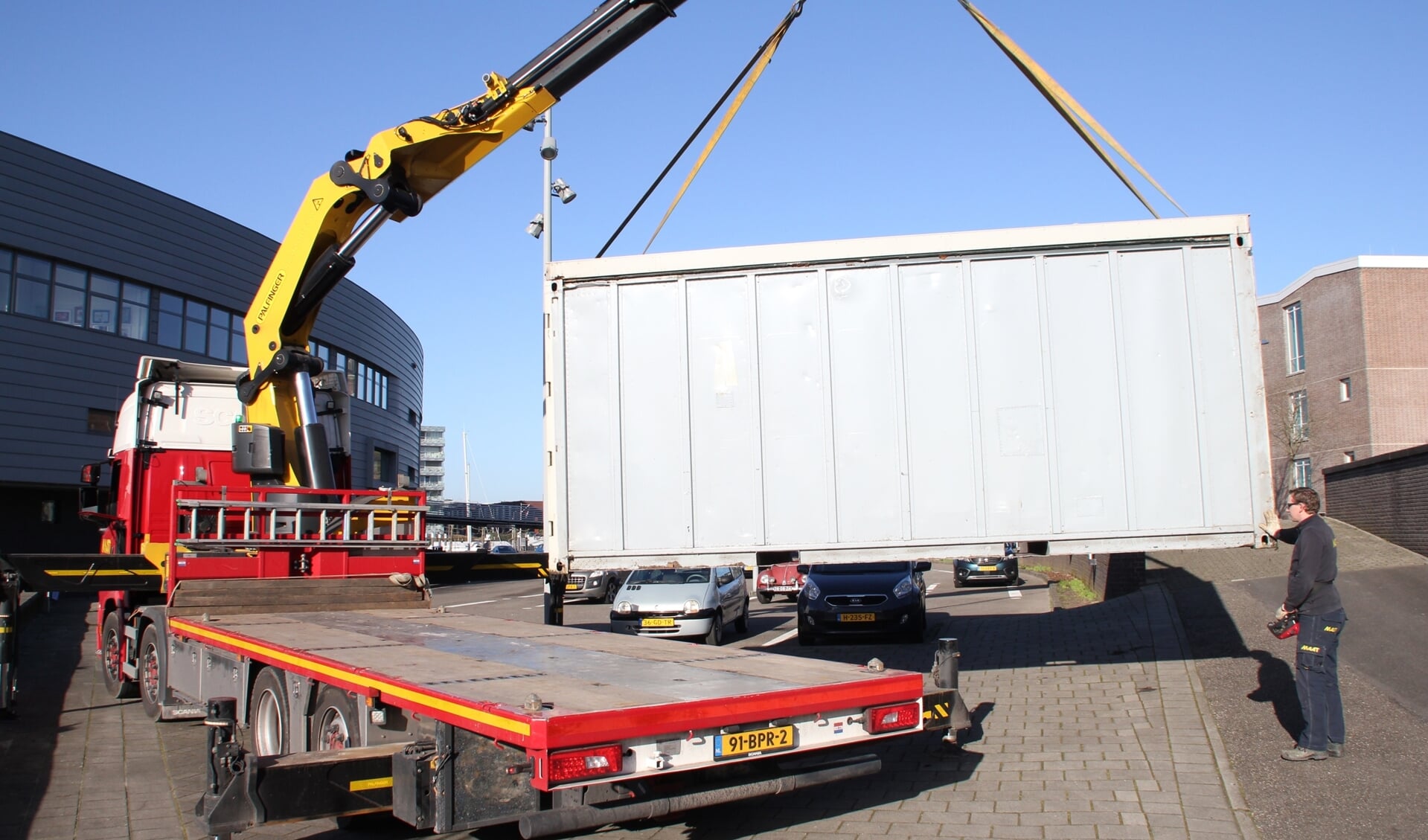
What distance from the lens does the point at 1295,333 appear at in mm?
37438

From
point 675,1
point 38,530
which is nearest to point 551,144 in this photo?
point 675,1

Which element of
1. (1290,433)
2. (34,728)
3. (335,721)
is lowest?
(34,728)

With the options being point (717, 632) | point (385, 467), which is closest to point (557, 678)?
point (717, 632)

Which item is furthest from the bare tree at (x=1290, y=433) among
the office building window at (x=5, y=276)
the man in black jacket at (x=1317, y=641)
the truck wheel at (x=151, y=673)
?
the office building window at (x=5, y=276)

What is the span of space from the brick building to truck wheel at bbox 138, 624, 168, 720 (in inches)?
1294

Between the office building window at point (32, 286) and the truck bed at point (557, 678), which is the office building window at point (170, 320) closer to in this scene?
the office building window at point (32, 286)

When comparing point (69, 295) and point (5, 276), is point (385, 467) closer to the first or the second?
point (69, 295)

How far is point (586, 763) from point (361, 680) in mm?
1558

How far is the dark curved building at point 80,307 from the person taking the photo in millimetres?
26859

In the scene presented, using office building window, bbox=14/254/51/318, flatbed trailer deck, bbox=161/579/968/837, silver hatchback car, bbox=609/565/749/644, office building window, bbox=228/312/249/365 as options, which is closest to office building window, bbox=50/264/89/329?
office building window, bbox=14/254/51/318

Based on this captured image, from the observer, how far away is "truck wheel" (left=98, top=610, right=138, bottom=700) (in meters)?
9.79

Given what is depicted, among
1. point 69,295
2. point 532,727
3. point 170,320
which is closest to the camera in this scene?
point 532,727

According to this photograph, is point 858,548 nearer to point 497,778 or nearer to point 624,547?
point 624,547

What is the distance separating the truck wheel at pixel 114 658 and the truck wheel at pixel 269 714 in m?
4.22
